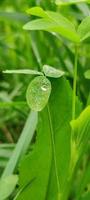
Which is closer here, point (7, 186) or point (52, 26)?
point (52, 26)

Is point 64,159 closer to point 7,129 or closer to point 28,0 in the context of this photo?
point 7,129

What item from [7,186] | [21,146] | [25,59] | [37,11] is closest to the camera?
[37,11]

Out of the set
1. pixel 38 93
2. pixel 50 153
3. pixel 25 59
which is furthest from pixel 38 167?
pixel 25 59

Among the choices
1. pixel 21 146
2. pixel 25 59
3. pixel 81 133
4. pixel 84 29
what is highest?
pixel 84 29

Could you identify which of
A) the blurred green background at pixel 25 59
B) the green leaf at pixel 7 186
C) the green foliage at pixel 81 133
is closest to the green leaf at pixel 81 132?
the green foliage at pixel 81 133

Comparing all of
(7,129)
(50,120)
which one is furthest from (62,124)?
(7,129)

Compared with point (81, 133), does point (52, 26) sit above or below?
above

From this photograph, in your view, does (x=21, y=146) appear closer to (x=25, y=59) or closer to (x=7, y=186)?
(x=7, y=186)

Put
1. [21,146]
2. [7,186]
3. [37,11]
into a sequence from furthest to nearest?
[21,146] → [7,186] → [37,11]
